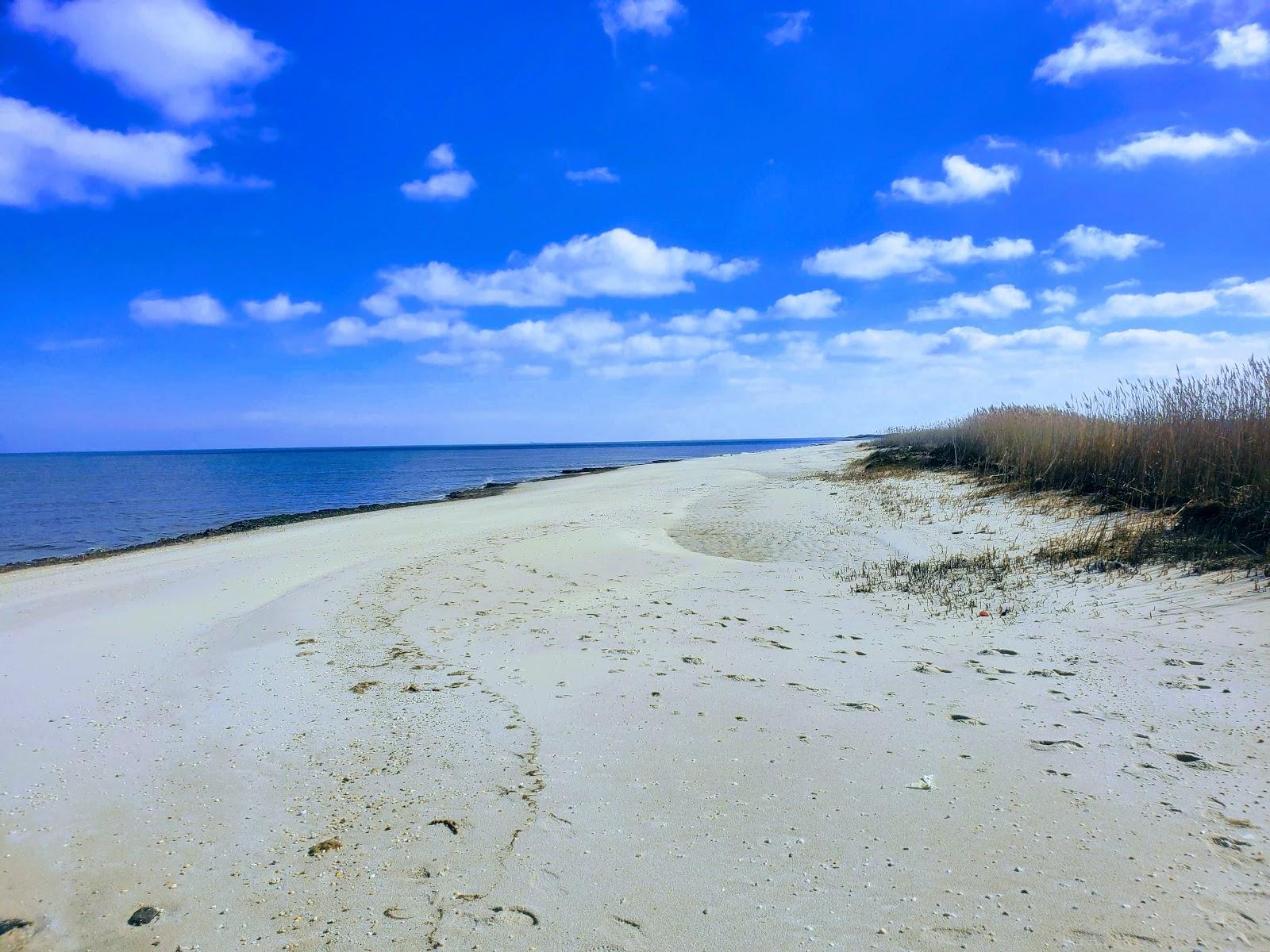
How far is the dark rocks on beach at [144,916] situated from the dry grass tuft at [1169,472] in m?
9.13

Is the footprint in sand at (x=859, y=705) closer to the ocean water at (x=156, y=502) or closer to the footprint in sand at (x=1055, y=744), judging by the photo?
the footprint in sand at (x=1055, y=744)

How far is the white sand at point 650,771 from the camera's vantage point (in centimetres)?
266

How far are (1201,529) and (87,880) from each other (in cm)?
1071

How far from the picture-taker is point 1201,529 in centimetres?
823

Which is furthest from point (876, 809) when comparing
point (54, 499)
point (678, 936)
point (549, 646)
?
point (54, 499)

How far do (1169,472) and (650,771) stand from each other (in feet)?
33.7

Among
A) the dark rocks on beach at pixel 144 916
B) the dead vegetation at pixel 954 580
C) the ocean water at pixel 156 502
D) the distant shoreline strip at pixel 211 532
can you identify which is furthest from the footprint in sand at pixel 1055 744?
the ocean water at pixel 156 502

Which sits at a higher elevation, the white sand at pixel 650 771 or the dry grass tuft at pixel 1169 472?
the dry grass tuft at pixel 1169 472

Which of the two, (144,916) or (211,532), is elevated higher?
(144,916)

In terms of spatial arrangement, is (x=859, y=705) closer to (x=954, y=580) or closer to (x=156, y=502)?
(x=954, y=580)

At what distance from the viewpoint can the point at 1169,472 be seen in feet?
33.4

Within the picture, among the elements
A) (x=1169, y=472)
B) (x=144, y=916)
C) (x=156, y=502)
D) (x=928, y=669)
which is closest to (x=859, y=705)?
(x=928, y=669)

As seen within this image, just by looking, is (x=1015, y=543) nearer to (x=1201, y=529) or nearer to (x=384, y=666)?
(x=1201, y=529)

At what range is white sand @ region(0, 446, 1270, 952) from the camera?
8.71ft
